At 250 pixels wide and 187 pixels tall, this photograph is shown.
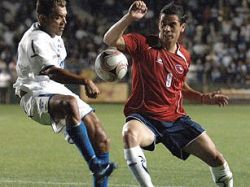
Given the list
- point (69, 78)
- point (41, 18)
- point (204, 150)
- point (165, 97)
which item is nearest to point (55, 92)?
point (69, 78)

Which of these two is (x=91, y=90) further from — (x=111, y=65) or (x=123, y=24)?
(x=111, y=65)

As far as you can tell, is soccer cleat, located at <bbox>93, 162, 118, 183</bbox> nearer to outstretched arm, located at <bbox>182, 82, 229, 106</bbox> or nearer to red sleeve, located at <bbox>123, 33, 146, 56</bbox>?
red sleeve, located at <bbox>123, 33, 146, 56</bbox>

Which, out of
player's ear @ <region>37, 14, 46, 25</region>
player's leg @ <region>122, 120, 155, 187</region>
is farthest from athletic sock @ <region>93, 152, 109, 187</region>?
player's ear @ <region>37, 14, 46, 25</region>

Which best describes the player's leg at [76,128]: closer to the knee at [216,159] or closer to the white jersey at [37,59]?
the white jersey at [37,59]

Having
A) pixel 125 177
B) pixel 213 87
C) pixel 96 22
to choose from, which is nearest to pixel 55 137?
pixel 125 177

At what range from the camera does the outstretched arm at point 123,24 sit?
22.0 ft

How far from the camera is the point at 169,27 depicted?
23.9 ft

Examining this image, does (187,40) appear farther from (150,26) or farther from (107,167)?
(107,167)

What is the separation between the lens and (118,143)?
13.5m

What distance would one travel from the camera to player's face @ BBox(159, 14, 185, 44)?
7273 mm

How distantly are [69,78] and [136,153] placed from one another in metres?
0.90

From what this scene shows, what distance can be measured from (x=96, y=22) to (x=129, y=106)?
22.7 metres

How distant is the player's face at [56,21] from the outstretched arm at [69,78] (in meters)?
0.50

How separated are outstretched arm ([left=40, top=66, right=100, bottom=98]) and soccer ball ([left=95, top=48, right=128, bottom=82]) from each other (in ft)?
1.56
